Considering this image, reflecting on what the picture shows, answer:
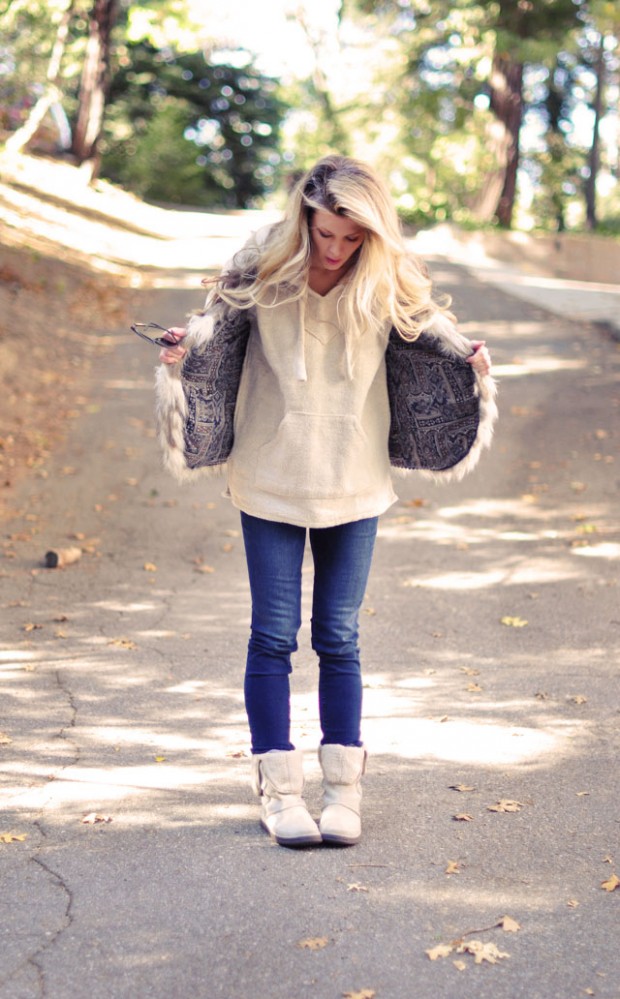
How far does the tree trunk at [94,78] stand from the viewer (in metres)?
22.1

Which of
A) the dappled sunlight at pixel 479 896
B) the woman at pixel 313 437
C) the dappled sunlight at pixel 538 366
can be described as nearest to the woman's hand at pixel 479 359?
the woman at pixel 313 437

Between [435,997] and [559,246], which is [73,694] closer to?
[435,997]

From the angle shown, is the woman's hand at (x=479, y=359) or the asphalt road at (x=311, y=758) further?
the woman's hand at (x=479, y=359)

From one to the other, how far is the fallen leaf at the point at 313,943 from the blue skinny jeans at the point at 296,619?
2.44 ft

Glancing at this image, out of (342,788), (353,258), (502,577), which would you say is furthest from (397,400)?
(502,577)

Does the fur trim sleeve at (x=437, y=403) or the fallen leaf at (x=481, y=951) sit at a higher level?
the fur trim sleeve at (x=437, y=403)

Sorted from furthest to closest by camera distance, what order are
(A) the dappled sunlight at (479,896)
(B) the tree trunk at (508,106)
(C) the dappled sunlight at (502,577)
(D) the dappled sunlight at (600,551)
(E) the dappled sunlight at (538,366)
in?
(B) the tree trunk at (508,106) < (E) the dappled sunlight at (538,366) < (D) the dappled sunlight at (600,551) < (C) the dappled sunlight at (502,577) < (A) the dappled sunlight at (479,896)

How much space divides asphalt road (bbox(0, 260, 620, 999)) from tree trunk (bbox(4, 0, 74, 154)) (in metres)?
13.7

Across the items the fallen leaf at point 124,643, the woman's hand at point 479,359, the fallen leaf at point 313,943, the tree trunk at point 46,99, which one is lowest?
the fallen leaf at point 124,643

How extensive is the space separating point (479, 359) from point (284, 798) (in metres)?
1.49

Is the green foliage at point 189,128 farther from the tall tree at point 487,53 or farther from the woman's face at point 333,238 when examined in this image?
the woman's face at point 333,238

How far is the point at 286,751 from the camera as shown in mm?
3777

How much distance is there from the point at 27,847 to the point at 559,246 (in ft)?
66.4

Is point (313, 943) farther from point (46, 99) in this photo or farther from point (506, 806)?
point (46, 99)
